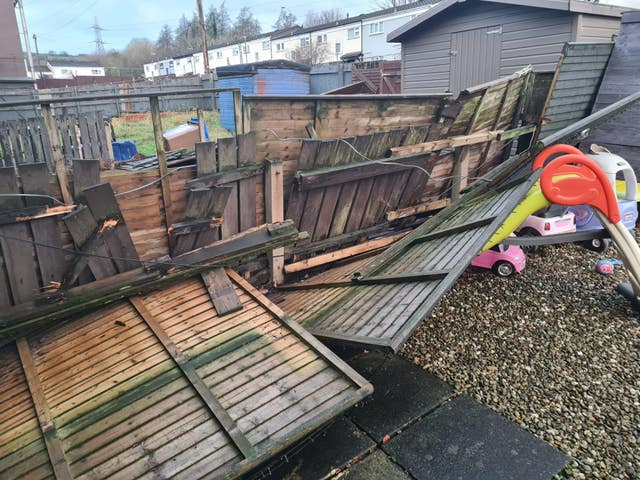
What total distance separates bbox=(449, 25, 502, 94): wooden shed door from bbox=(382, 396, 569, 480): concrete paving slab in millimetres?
10922

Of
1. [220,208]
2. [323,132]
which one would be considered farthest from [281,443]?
[323,132]

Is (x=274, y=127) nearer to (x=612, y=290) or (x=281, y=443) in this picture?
(x=281, y=443)

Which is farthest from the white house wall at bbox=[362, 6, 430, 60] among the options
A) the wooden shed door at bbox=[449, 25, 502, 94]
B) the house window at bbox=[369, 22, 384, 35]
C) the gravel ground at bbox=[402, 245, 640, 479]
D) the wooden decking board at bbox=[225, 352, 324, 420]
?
the wooden decking board at bbox=[225, 352, 324, 420]

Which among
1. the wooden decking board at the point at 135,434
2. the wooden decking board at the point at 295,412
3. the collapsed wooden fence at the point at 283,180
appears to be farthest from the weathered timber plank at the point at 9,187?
the wooden decking board at the point at 295,412

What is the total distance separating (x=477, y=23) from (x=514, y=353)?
35.4 ft

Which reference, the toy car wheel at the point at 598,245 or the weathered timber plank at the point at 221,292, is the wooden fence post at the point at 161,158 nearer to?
the weathered timber plank at the point at 221,292

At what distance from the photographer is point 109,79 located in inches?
1634

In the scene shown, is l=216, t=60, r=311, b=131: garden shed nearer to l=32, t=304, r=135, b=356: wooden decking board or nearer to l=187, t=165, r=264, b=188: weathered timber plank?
l=187, t=165, r=264, b=188: weathered timber plank

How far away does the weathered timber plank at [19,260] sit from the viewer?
377cm

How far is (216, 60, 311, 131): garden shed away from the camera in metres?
22.8

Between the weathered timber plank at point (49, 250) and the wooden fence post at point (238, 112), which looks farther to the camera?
the wooden fence post at point (238, 112)

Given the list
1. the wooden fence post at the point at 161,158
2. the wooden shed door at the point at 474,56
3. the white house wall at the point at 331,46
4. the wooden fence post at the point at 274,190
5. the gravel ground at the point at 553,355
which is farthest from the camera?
the white house wall at the point at 331,46

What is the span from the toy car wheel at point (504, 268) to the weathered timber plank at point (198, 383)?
17.0ft

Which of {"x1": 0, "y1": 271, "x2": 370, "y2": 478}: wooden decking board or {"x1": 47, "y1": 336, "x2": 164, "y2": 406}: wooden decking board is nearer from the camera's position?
{"x1": 0, "y1": 271, "x2": 370, "y2": 478}: wooden decking board
